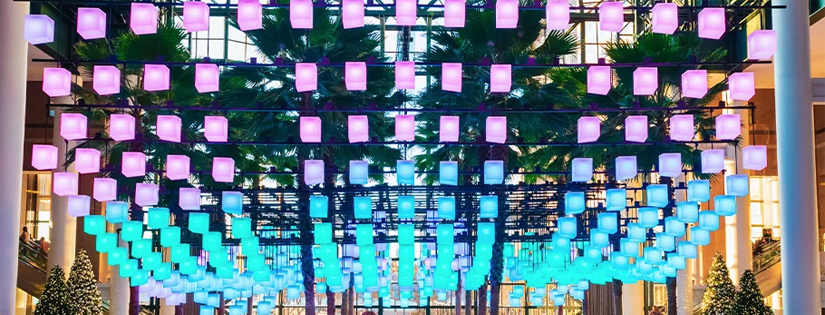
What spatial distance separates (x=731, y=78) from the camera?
14422 mm

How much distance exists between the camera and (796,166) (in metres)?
17.3

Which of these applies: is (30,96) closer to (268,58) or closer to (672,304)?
(268,58)

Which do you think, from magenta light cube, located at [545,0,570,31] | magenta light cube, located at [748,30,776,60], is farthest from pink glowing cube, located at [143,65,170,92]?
magenta light cube, located at [748,30,776,60]

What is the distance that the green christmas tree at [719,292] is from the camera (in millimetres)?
20109

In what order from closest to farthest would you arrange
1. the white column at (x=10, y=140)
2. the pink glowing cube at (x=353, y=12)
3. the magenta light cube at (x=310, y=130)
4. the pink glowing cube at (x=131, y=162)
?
the pink glowing cube at (x=353, y=12), the magenta light cube at (x=310, y=130), the white column at (x=10, y=140), the pink glowing cube at (x=131, y=162)

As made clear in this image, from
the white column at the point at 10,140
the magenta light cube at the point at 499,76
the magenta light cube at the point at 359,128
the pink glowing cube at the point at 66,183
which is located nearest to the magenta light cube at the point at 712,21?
the magenta light cube at the point at 499,76

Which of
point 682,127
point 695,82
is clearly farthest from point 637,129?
point 695,82

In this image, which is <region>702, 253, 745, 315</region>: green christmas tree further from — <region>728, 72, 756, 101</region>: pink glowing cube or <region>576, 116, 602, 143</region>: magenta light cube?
<region>728, 72, 756, 101</region>: pink glowing cube

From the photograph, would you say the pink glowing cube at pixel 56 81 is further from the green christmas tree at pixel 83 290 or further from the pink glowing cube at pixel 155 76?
the green christmas tree at pixel 83 290

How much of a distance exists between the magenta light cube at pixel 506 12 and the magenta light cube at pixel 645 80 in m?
2.17

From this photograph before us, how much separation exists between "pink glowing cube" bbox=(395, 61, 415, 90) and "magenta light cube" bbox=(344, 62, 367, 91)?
44 cm

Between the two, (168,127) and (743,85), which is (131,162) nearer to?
(168,127)

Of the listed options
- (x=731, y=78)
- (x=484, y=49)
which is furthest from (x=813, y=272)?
(x=484, y=49)

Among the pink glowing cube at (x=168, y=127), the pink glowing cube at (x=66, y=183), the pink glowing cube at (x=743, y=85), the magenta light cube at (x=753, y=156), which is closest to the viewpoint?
the pink glowing cube at (x=743, y=85)
